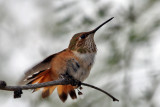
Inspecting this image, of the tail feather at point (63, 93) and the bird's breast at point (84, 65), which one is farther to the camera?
the tail feather at point (63, 93)

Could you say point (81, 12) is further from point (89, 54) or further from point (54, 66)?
point (54, 66)

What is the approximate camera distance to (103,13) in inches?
201

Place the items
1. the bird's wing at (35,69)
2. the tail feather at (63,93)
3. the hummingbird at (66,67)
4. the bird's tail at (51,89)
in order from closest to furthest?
the bird's wing at (35,69), the hummingbird at (66,67), the bird's tail at (51,89), the tail feather at (63,93)

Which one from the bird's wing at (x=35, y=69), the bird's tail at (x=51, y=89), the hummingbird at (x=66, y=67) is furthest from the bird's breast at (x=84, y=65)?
the bird's wing at (x=35, y=69)

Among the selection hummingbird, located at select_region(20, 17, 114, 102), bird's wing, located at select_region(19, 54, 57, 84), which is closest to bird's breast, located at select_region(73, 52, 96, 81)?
hummingbird, located at select_region(20, 17, 114, 102)

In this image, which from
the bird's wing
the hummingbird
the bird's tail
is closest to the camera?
the bird's wing

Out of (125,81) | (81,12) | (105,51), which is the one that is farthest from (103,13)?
(125,81)

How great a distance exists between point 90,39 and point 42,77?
3.14 ft

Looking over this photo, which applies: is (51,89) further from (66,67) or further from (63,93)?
(66,67)

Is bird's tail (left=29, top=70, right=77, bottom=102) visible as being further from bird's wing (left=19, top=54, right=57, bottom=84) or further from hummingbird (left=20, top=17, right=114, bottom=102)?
bird's wing (left=19, top=54, right=57, bottom=84)

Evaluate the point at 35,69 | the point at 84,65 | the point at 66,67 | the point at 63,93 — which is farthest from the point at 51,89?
the point at 35,69

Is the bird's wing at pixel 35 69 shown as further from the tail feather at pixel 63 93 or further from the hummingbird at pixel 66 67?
the tail feather at pixel 63 93

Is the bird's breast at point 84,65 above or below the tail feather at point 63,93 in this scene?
above

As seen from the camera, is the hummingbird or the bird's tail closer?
the hummingbird
